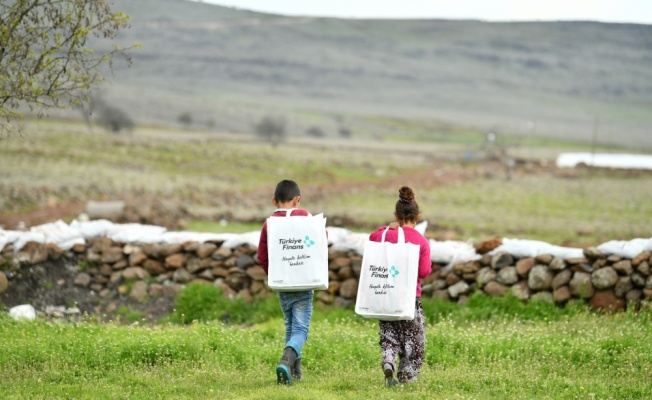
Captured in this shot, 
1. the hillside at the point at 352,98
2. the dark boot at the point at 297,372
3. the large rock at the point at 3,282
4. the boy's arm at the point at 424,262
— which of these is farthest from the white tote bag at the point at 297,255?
the hillside at the point at 352,98

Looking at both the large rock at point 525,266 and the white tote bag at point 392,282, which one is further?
the large rock at point 525,266

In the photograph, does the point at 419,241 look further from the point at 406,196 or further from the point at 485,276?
the point at 485,276

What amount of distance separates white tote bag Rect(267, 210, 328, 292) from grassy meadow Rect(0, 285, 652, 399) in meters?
0.91

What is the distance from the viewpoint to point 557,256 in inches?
488

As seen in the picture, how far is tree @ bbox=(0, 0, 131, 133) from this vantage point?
872 centimetres

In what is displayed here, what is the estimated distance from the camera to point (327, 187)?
38.8 meters

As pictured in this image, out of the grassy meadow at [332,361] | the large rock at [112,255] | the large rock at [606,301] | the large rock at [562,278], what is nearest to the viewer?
the grassy meadow at [332,361]

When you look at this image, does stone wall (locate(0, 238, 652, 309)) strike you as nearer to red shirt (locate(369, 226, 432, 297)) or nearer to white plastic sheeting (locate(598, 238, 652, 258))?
white plastic sheeting (locate(598, 238, 652, 258))

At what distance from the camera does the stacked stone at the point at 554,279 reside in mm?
11789

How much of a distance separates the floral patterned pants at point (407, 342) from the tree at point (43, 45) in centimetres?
387

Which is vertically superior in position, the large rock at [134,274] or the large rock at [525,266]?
the large rock at [525,266]

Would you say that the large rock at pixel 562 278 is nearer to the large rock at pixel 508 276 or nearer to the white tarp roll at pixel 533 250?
the white tarp roll at pixel 533 250

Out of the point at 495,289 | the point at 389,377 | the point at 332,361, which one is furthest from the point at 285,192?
the point at 495,289

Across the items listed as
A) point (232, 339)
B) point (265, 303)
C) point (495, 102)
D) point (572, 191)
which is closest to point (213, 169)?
point (572, 191)
